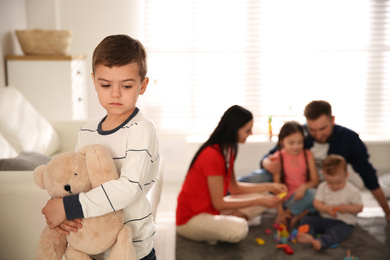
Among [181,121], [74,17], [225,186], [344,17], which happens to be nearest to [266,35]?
[344,17]

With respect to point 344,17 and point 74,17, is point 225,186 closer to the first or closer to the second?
point 74,17

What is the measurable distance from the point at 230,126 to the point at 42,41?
1.42 meters

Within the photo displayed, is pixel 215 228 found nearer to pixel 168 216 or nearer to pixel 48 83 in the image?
pixel 168 216

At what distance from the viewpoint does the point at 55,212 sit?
1.03 m

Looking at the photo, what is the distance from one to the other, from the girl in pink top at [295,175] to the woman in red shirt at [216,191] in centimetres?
22

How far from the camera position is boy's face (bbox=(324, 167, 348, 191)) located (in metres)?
2.39

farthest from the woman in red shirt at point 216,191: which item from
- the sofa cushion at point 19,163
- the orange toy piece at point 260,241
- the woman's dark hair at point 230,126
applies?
the sofa cushion at point 19,163

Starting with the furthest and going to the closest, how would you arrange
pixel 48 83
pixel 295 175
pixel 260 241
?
pixel 48 83
pixel 295 175
pixel 260 241

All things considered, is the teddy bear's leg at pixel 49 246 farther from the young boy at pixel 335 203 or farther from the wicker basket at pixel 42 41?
the wicker basket at pixel 42 41

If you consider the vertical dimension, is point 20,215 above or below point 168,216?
above

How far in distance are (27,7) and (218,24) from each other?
54.2 inches

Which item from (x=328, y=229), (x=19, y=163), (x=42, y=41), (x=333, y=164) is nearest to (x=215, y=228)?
(x=328, y=229)

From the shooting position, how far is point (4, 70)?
2.88 m

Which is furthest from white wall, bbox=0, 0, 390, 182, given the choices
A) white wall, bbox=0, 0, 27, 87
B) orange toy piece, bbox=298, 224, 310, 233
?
orange toy piece, bbox=298, 224, 310, 233
